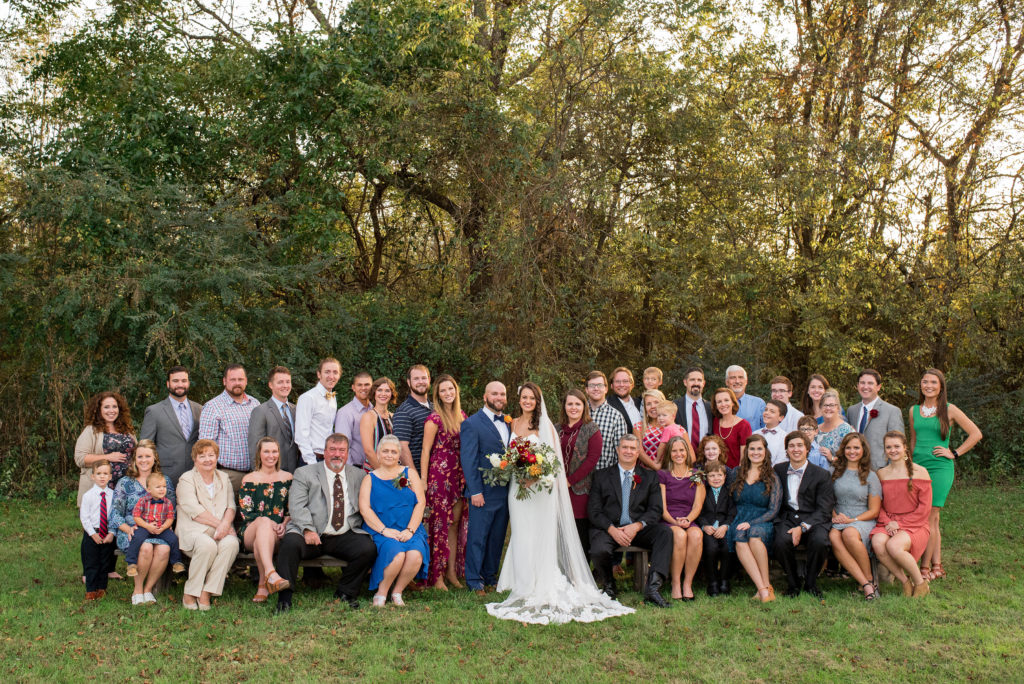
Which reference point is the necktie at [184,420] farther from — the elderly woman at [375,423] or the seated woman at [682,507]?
the seated woman at [682,507]

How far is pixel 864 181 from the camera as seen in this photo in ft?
46.7

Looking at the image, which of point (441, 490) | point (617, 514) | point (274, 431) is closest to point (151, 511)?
point (274, 431)

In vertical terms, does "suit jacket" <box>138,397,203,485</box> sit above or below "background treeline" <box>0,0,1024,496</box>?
below

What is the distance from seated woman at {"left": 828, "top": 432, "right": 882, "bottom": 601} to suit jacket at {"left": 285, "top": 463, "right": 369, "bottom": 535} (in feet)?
12.7

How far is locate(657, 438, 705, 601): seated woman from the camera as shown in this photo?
7.44 meters

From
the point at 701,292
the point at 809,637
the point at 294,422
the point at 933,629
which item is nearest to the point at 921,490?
the point at 933,629

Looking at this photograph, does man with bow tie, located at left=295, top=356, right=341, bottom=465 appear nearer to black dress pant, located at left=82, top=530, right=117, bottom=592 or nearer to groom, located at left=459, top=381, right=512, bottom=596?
groom, located at left=459, top=381, right=512, bottom=596

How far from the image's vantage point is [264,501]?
289 inches

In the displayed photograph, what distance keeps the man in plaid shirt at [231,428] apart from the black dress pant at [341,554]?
87 centimetres

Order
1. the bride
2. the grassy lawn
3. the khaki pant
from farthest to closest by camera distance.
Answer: the bride → the khaki pant → the grassy lawn

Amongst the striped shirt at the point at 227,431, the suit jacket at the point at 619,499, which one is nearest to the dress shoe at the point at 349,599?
the striped shirt at the point at 227,431

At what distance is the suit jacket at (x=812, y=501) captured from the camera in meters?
7.54

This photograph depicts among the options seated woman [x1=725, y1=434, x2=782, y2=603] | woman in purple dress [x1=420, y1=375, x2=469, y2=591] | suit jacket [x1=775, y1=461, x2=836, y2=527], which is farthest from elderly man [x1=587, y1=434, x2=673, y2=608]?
woman in purple dress [x1=420, y1=375, x2=469, y2=591]

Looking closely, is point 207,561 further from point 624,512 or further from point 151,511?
point 624,512
